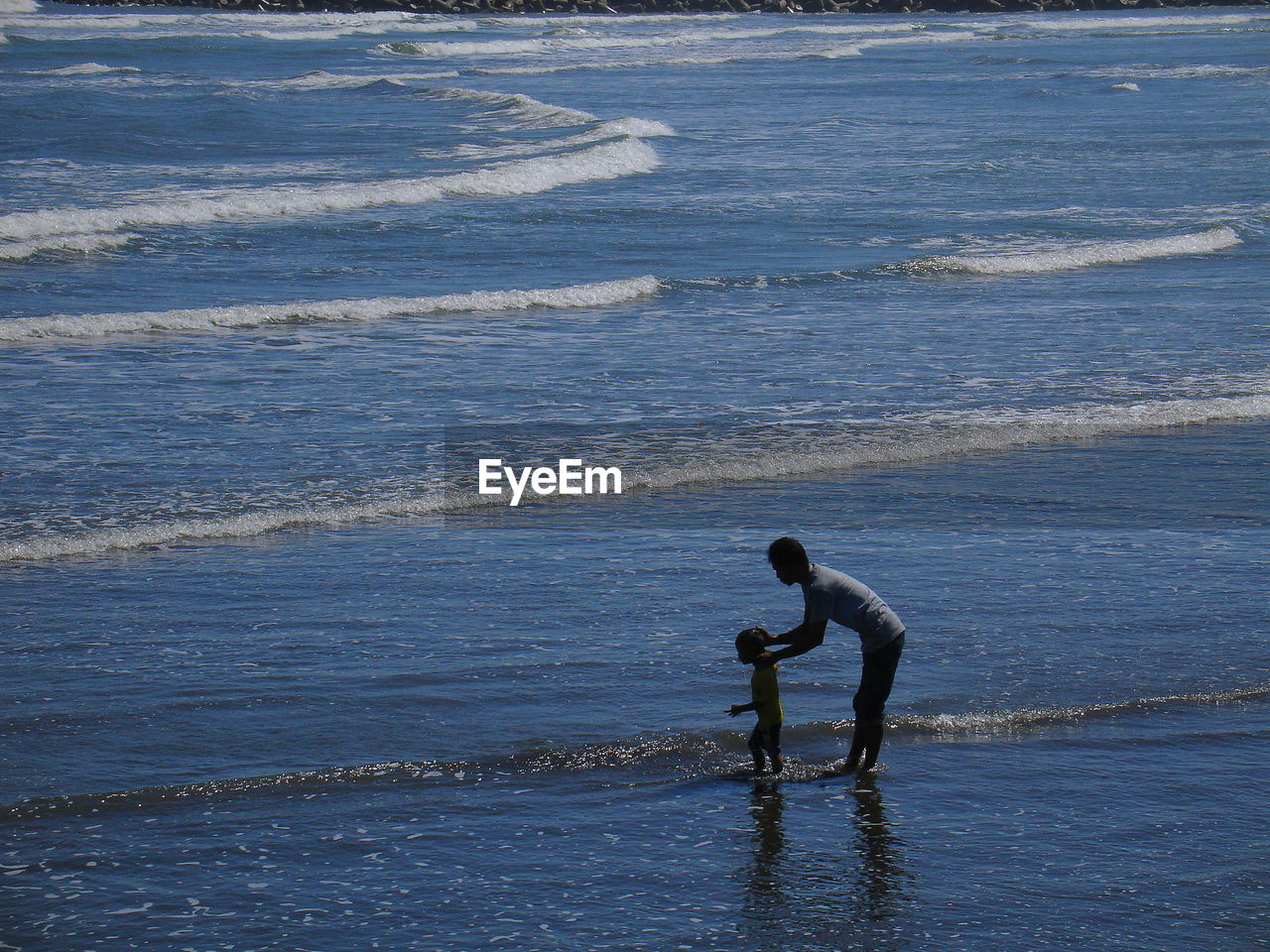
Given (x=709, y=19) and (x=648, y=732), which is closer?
(x=648, y=732)

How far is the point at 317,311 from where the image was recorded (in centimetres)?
1538

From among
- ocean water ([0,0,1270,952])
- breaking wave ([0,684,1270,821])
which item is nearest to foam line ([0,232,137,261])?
ocean water ([0,0,1270,952])

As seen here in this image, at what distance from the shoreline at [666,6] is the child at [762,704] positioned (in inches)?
3372

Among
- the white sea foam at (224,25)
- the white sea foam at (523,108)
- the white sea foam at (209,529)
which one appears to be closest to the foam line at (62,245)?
the white sea foam at (209,529)

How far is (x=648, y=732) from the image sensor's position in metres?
6.27

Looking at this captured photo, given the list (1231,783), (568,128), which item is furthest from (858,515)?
(568,128)

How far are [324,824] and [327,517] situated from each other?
153 inches

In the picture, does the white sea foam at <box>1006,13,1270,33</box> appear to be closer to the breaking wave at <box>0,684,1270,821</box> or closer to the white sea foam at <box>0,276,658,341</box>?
the white sea foam at <box>0,276,658,341</box>

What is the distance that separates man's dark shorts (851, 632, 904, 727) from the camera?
5789 millimetres

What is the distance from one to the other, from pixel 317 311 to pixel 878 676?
10.6 metres

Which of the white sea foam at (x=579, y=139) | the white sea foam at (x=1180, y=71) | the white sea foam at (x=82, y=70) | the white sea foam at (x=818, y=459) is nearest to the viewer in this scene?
the white sea foam at (x=818, y=459)

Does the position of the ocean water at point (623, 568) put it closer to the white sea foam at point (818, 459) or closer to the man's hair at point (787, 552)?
the white sea foam at point (818, 459)

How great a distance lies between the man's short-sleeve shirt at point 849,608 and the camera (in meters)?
5.65

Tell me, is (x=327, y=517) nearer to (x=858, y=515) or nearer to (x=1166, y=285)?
(x=858, y=515)
